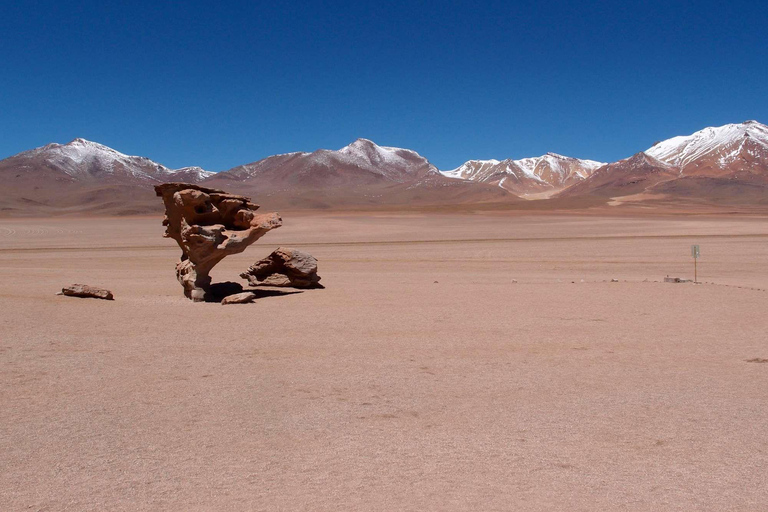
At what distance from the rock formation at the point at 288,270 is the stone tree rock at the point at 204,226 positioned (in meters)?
1.43

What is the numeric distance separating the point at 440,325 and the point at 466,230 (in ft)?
131

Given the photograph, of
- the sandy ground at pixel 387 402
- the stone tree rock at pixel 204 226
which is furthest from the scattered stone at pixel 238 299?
the stone tree rock at pixel 204 226

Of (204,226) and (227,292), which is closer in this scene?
A: (204,226)

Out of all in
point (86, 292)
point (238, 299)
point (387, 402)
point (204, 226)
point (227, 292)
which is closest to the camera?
point (387, 402)

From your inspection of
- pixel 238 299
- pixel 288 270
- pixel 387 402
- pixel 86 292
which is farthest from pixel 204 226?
pixel 387 402

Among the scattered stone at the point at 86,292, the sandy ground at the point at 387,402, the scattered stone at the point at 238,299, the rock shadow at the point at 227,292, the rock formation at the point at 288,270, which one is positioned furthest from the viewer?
the rock formation at the point at 288,270

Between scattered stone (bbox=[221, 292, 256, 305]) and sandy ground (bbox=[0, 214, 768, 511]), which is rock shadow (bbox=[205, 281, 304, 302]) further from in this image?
sandy ground (bbox=[0, 214, 768, 511])

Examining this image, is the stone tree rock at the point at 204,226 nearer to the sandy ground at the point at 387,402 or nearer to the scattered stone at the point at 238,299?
the scattered stone at the point at 238,299

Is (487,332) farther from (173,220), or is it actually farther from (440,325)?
(173,220)

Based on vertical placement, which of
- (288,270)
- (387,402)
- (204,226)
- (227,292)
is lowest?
(387,402)

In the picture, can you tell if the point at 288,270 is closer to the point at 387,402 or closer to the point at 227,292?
the point at 227,292

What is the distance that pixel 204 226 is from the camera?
1520 centimetres

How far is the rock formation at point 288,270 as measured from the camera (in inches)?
664

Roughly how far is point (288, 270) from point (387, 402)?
1041cm
